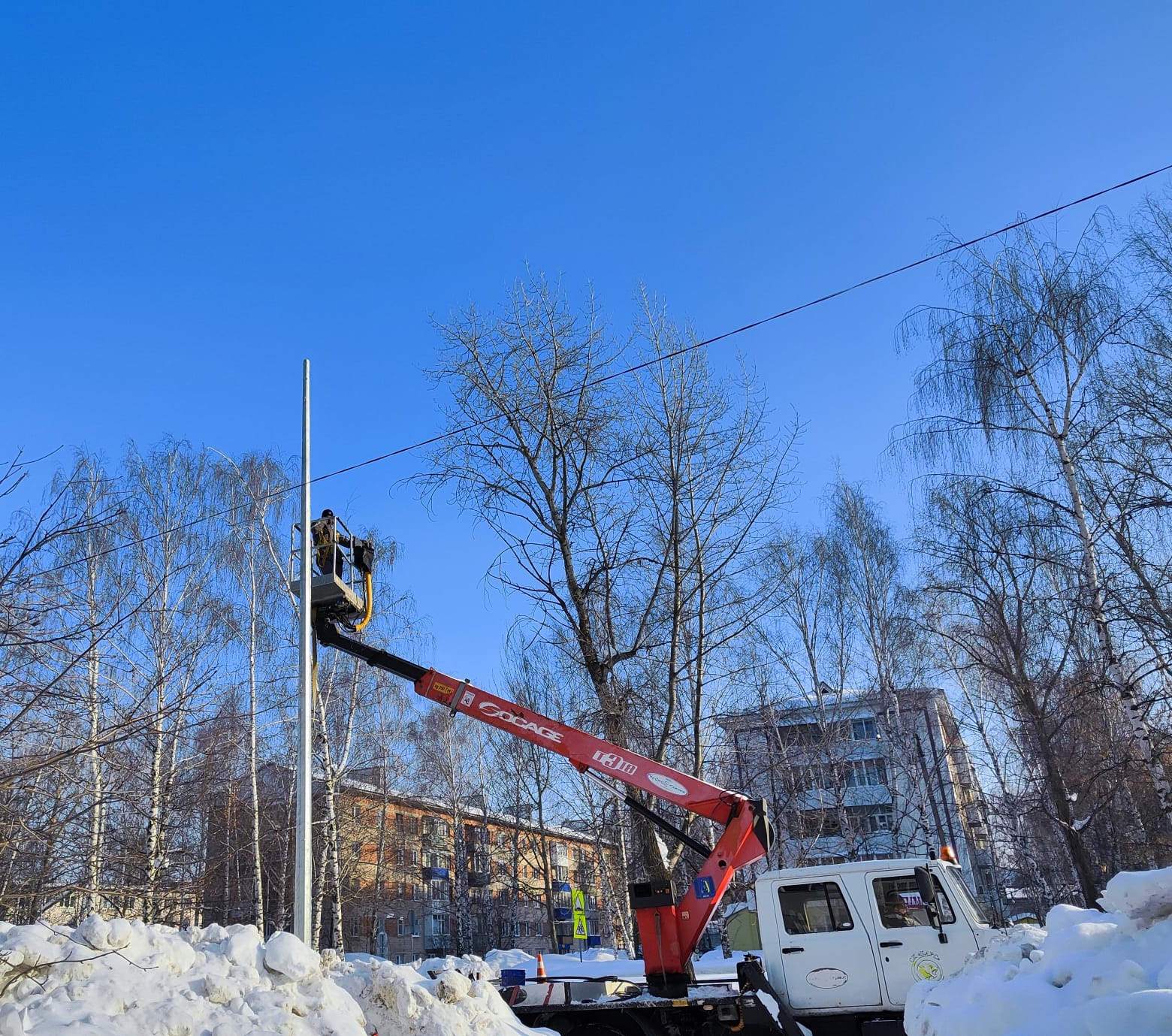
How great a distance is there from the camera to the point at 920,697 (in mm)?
27156

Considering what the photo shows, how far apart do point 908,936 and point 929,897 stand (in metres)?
0.42

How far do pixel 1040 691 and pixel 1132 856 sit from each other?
9192 millimetres

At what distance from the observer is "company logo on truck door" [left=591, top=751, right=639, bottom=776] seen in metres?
9.52

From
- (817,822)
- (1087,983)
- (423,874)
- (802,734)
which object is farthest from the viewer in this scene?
(423,874)

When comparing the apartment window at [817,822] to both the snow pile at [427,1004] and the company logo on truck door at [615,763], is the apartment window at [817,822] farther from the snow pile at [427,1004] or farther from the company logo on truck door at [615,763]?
the snow pile at [427,1004]

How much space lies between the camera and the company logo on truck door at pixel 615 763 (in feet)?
31.2

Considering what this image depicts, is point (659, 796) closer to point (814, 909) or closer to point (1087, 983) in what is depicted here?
point (814, 909)

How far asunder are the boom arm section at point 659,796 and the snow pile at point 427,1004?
6.00 ft

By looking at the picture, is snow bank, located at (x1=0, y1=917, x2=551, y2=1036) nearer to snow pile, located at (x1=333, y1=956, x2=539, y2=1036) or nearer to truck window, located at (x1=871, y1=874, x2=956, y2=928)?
snow pile, located at (x1=333, y1=956, x2=539, y2=1036)

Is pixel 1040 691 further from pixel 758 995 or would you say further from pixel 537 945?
pixel 537 945

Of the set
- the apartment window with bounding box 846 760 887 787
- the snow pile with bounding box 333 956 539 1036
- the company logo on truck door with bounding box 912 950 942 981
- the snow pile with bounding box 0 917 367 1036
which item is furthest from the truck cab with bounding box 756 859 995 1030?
the apartment window with bounding box 846 760 887 787

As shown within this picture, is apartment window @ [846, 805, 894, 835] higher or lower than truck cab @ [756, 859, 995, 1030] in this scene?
higher

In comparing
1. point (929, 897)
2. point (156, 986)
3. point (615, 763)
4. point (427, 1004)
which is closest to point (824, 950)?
point (929, 897)

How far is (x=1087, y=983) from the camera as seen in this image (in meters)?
4.09
